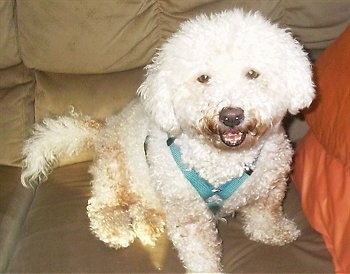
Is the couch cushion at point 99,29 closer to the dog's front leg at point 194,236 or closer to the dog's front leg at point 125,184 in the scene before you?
the dog's front leg at point 125,184

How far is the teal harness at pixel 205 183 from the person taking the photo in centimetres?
153

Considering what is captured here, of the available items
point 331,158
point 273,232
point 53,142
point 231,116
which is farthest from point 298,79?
point 53,142

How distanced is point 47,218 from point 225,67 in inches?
29.2

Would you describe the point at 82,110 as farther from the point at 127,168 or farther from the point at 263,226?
the point at 263,226

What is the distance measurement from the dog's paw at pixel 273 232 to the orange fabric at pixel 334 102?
0.26m

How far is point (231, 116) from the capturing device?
130cm

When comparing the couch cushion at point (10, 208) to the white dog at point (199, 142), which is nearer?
the white dog at point (199, 142)

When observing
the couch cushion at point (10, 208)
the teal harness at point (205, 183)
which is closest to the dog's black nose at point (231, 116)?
the teal harness at point (205, 183)

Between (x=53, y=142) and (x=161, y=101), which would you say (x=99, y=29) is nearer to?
(x=53, y=142)

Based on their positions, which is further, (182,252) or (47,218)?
(47,218)

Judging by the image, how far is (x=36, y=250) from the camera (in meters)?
1.56

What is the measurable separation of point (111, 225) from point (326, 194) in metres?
0.64

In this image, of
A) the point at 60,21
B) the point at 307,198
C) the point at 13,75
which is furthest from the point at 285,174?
the point at 13,75

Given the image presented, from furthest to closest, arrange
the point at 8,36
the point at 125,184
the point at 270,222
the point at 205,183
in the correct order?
the point at 8,36
the point at 125,184
the point at 270,222
the point at 205,183
